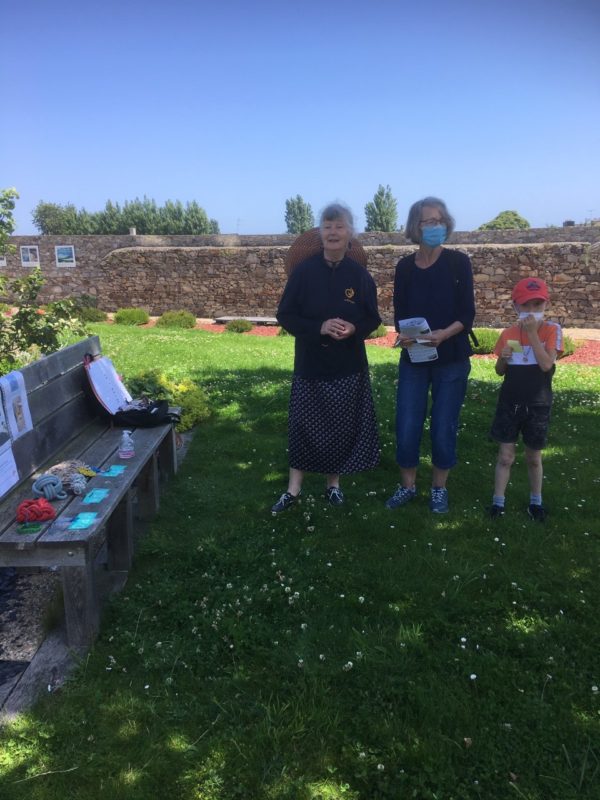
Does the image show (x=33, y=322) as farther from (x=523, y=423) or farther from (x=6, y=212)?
(x=523, y=423)

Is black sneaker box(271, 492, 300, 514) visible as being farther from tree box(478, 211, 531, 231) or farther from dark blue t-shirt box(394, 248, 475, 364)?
tree box(478, 211, 531, 231)

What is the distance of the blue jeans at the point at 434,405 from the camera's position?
3.73 m

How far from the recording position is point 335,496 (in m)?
4.14

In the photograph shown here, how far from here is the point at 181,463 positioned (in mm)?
5125

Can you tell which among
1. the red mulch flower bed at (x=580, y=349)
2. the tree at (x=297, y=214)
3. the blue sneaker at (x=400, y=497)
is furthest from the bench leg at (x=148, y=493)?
the tree at (x=297, y=214)

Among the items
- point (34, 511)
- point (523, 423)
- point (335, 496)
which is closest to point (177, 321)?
point (335, 496)

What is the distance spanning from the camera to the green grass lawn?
2041mm

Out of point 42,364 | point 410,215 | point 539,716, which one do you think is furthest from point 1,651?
point 410,215

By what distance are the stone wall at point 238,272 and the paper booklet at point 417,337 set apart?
579 inches

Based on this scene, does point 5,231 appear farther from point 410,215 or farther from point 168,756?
point 168,756

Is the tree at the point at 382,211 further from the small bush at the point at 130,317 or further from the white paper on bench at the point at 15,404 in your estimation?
the white paper on bench at the point at 15,404

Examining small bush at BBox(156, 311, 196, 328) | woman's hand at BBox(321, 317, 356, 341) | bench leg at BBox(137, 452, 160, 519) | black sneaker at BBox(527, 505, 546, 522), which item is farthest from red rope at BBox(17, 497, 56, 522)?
small bush at BBox(156, 311, 196, 328)

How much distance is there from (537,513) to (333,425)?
1.50m

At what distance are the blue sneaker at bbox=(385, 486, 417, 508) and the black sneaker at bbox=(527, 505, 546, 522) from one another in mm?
806
